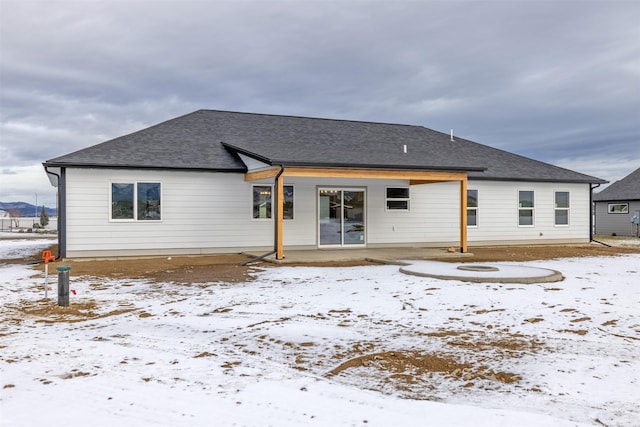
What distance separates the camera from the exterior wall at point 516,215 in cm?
1952

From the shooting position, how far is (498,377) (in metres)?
4.60

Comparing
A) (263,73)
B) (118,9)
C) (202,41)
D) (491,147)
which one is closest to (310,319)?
(118,9)

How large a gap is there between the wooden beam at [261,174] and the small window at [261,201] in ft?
2.08

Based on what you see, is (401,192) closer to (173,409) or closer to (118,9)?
(118,9)

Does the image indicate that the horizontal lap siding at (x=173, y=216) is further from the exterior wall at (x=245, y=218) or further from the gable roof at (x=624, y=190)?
the gable roof at (x=624, y=190)

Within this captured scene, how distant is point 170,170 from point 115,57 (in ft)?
17.4

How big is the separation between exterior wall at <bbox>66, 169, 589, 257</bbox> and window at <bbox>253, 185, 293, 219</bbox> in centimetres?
19

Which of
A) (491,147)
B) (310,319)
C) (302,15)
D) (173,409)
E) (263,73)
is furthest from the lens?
(491,147)

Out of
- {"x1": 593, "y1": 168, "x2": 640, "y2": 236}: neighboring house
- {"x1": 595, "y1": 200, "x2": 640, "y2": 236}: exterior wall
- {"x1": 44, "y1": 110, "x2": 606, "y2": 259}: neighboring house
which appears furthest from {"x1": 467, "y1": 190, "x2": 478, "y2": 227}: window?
{"x1": 595, "y1": 200, "x2": 640, "y2": 236}: exterior wall

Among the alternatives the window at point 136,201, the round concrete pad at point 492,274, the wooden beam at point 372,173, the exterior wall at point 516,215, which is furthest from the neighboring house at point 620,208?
the window at point 136,201

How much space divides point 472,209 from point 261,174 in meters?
9.20

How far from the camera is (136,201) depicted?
15.0m

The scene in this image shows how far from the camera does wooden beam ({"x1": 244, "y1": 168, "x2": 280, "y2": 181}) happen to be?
13916mm

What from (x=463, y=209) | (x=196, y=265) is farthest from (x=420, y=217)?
(x=196, y=265)
